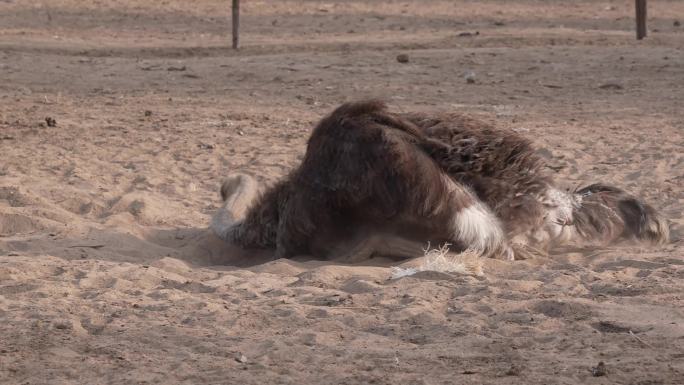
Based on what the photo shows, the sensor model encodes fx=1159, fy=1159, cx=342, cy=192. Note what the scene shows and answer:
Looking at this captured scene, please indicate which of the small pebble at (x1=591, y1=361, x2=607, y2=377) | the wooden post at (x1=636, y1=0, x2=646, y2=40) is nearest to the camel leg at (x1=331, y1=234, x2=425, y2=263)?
the small pebble at (x1=591, y1=361, x2=607, y2=377)

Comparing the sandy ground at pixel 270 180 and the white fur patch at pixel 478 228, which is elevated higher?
the white fur patch at pixel 478 228

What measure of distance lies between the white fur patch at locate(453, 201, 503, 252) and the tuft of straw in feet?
0.18

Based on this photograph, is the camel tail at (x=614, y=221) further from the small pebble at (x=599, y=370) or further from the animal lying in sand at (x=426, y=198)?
the small pebble at (x=599, y=370)

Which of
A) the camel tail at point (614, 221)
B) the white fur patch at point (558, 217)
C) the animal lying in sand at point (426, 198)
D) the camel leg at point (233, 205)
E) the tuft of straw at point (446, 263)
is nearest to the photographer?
the tuft of straw at point (446, 263)

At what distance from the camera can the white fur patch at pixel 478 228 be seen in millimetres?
5422

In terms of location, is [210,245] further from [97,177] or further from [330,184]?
[97,177]

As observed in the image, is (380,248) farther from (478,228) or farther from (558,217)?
(558,217)

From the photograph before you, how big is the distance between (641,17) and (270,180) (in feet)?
30.1

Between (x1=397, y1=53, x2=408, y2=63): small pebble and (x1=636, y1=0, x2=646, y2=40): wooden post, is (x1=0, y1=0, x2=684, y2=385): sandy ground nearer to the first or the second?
(x1=397, y1=53, x2=408, y2=63): small pebble

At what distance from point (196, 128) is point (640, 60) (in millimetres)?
6263

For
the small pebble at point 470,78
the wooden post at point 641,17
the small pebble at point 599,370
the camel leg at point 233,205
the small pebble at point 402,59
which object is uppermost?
the wooden post at point 641,17

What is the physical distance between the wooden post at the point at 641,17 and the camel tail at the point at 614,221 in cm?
1011

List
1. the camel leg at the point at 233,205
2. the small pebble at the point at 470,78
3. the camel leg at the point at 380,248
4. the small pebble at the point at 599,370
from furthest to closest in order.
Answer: the small pebble at the point at 470,78 → the camel leg at the point at 233,205 → the camel leg at the point at 380,248 → the small pebble at the point at 599,370

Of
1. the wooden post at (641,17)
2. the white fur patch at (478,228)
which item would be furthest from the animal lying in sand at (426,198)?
the wooden post at (641,17)
